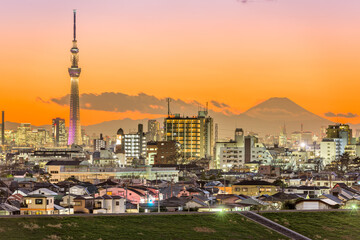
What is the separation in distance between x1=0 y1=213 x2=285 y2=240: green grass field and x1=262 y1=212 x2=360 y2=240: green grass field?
2.90m

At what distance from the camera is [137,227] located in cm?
4103

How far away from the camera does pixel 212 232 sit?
41625 millimetres

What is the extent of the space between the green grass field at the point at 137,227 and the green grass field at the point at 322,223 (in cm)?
290

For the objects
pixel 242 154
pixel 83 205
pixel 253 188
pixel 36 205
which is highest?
pixel 242 154

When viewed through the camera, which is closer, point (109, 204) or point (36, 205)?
point (36, 205)

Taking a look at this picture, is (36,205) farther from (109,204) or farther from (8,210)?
(109,204)

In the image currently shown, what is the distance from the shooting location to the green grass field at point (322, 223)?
147ft

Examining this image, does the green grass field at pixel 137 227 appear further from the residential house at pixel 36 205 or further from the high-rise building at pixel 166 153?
the high-rise building at pixel 166 153

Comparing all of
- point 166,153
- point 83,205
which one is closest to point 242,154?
point 166,153

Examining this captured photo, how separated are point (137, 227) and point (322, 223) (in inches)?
520

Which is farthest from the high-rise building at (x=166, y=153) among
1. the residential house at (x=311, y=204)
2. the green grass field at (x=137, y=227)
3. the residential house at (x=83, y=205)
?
the green grass field at (x=137, y=227)

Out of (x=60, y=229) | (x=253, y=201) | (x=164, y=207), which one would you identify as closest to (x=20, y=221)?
(x=60, y=229)

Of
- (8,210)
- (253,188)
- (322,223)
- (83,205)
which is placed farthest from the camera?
(253,188)

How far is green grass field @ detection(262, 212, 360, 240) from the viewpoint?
44.7m
